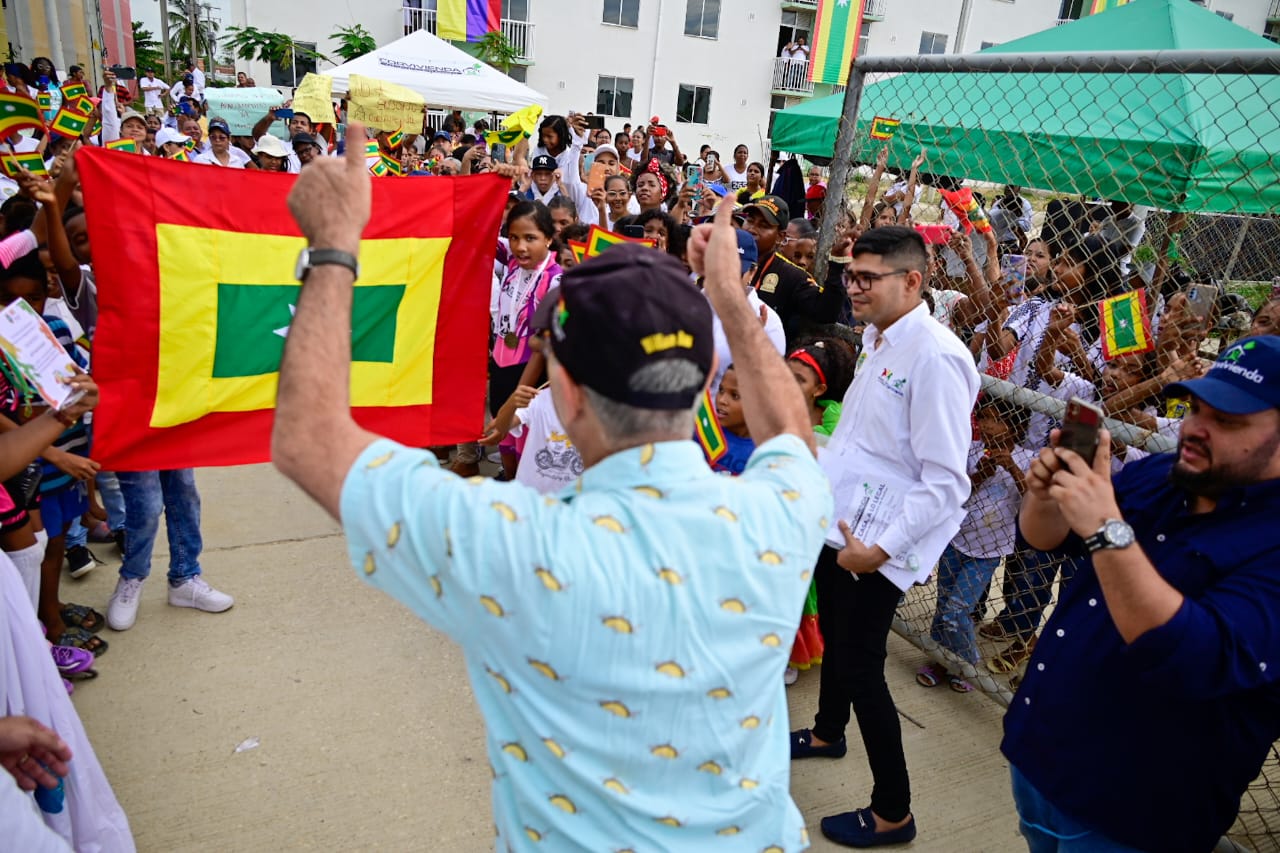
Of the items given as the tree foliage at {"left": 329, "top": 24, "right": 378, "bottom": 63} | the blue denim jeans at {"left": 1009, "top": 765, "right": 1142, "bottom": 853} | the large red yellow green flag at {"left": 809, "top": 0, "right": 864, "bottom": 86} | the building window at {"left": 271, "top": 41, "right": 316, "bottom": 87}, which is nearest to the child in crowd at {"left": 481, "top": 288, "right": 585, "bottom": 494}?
the blue denim jeans at {"left": 1009, "top": 765, "right": 1142, "bottom": 853}

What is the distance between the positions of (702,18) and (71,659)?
97.0ft

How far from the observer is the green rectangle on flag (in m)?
3.37

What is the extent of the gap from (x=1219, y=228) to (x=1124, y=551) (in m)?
11.8

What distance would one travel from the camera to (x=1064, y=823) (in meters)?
1.96

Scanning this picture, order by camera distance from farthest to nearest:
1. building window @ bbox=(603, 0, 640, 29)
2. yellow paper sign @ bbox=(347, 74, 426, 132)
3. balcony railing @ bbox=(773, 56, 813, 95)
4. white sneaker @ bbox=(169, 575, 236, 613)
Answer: balcony railing @ bbox=(773, 56, 813, 95) < building window @ bbox=(603, 0, 640, 29) < yellow paper sign @ bbox=(347, 74, 426, 132) < white sneaker @ bbox=(169, 575, 236, 613)

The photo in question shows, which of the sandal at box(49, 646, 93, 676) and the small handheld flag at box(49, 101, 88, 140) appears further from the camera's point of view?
the small handheld flag at box(49, 101, 88, 140)

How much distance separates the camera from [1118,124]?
4848 millimetres

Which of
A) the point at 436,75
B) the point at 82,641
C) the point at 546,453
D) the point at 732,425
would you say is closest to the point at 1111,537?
the point at 732,425

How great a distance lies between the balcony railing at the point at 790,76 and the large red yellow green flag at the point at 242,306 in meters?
29.0

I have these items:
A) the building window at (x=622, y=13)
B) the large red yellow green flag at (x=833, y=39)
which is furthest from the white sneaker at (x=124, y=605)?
the large red yellow green flag at (x=833, y=39)

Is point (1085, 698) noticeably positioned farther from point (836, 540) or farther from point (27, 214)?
point (27, 214)

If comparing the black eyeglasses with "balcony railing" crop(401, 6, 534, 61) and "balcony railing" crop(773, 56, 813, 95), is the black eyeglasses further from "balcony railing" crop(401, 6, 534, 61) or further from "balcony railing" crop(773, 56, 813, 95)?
"balcony railing" crop(773, 56, 813, 95)

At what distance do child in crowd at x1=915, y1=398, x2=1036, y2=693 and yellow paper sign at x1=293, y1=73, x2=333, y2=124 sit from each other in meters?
6.31

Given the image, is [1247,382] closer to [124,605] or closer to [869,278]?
[869,278]
